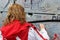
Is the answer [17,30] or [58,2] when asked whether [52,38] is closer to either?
[58,2]

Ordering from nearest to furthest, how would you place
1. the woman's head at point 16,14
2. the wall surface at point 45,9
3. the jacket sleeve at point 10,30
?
the jacket sleeve at point 10,30, the woman's head at point 16,14, the wall surface at point 45,9

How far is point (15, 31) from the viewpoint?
1.95 meters

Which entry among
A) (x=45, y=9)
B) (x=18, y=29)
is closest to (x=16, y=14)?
(x=18, y=29)

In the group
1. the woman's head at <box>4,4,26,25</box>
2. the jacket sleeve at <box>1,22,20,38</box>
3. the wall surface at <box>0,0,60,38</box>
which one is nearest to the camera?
the jacket sleeve at <box>1,22,20,38</box>

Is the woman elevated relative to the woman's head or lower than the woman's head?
lower

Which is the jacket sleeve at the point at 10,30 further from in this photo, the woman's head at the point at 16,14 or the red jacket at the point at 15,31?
the woman's head at the point at 16,14

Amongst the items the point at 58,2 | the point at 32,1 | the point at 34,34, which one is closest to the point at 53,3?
the point at 58,2

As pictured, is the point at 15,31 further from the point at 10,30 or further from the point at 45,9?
the point at 45,9

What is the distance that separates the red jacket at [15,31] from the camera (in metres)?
1.96

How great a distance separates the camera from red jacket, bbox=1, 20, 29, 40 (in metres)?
1.96

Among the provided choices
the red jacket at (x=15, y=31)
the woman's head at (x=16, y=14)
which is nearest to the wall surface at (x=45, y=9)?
the woman's head at (x=16, y=14)

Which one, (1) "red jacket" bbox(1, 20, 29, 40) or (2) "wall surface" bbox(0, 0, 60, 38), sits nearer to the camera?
(1) "red jacket" bbox(1, 20, 29, 40)

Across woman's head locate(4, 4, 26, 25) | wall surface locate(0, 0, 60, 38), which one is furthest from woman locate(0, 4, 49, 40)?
wall surface locate(0, 0, 60, 38)

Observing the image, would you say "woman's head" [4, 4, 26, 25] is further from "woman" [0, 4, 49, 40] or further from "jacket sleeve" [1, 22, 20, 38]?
"jacket sleeve" [1, 22, 20, 38]
